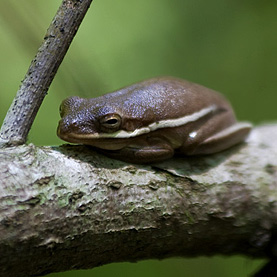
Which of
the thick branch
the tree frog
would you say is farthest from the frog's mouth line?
the thick branch

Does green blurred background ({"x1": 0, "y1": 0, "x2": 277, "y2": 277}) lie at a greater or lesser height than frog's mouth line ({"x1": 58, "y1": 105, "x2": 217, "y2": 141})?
greater

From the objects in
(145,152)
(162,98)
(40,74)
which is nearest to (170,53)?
(162,98)

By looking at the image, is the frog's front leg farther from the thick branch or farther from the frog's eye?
the thick branch

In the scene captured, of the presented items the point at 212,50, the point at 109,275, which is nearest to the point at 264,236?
the point at 109,275

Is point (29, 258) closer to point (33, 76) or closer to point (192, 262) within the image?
point (33, 76)

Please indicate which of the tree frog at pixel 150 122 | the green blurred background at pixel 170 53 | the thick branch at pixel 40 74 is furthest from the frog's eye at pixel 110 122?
the green blurred background at pixel 170 53

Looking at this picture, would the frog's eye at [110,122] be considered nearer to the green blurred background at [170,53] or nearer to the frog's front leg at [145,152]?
the frog's front leg at [145,152]
